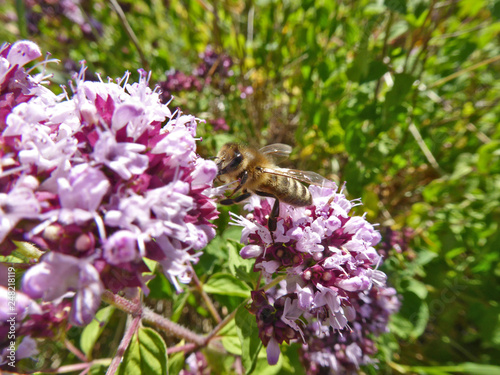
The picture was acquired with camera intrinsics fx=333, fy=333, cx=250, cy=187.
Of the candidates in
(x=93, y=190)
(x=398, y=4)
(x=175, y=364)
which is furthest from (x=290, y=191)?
(x=398, y=4)

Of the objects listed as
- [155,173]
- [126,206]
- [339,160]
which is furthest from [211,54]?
[126,206]

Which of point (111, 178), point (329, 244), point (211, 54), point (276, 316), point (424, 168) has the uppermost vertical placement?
point (211, 54)

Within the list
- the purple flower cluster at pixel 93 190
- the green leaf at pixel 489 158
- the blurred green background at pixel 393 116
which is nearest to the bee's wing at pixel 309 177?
the purple flower cluster at pixel 93 190

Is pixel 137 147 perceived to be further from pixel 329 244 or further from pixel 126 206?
pixel 329 244

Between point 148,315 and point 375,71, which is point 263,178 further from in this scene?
point 375,71

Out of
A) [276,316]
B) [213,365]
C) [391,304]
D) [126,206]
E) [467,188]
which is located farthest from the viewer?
[467,188]
